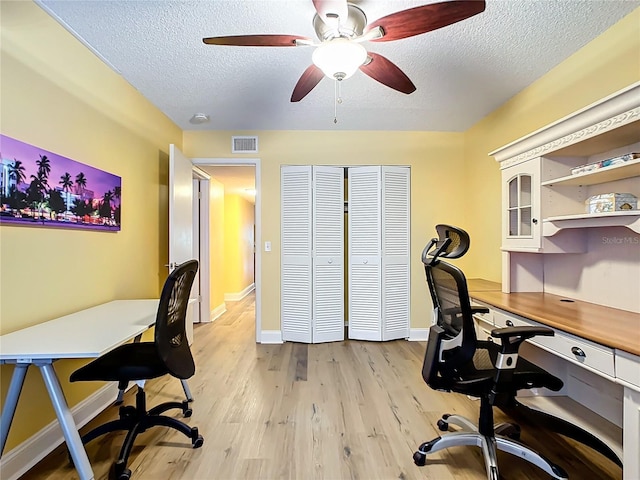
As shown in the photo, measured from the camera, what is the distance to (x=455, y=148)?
3.79 meters

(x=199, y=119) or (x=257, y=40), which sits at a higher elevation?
(x=199, y=119)

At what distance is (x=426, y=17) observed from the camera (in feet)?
4.66

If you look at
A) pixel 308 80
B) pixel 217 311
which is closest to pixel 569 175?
pixel 308 80

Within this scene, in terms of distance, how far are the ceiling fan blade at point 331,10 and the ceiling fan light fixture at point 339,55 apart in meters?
0.10

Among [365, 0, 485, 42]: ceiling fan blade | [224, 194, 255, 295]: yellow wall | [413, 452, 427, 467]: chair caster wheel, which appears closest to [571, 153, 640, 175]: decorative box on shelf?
[365, 0, 485, 42]: ceiling fan blade

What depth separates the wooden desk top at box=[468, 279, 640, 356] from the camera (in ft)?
4.36

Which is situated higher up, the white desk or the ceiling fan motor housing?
the ceiling fan motor housing

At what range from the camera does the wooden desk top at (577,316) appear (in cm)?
133

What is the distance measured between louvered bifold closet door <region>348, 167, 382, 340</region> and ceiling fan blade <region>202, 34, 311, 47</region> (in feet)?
7.12

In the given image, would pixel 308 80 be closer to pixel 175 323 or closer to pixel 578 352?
pixel 175 323

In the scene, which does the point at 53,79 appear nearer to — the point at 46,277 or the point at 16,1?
the point at 16,1

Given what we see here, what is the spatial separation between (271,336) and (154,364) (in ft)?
6.84

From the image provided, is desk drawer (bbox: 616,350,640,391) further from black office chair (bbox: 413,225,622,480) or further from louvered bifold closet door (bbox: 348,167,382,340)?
louvered bifold closet door (bbox: 348,167,382,340)

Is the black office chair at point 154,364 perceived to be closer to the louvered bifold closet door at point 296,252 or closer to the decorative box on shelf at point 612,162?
the louvered bifold closet door at point 296,252
